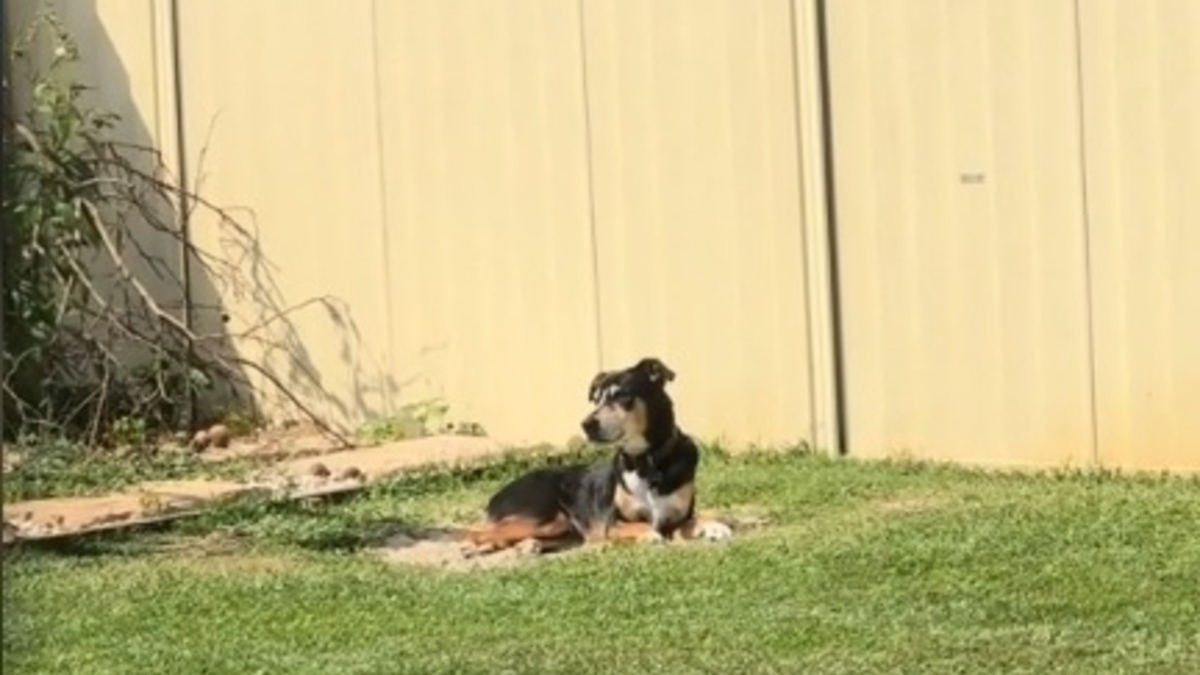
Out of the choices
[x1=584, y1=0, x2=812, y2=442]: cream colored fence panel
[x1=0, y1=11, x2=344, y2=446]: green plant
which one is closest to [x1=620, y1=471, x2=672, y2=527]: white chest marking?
[x1=584, y1=0, x2=812, y2=442]: cream colored fence panel

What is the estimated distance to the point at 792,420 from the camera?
34.5 feet

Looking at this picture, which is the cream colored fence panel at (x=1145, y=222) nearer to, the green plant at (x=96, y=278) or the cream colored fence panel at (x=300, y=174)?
the cream colored fence panel at (x=300, y=174)

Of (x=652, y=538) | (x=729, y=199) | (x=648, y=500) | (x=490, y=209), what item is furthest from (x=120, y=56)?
(x=652, y=538)

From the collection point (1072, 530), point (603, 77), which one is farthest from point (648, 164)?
point (1072, 530)

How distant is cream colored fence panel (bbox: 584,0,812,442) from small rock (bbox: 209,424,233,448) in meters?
1.83

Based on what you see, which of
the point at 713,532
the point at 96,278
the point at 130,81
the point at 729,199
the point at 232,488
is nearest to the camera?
the point at 713,532

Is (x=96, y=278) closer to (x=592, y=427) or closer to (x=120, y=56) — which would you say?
(x=120, y=56)

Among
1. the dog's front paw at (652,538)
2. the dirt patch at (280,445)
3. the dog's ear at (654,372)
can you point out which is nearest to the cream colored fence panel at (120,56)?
the dirt patch at (280,445)

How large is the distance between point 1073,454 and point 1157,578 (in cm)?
233

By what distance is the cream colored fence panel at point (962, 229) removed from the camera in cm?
967

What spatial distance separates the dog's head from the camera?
8.98 m

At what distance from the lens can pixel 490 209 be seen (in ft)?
37.8

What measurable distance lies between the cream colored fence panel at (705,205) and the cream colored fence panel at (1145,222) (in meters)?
1.31

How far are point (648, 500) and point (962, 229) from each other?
1.80 meters
